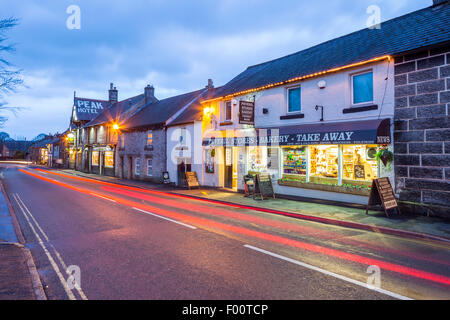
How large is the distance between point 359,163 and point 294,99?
15.4ft

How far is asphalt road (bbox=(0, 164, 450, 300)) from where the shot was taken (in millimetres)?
4367

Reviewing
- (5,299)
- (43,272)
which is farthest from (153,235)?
(5,299)

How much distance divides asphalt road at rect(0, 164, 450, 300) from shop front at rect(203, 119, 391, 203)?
3733 mm

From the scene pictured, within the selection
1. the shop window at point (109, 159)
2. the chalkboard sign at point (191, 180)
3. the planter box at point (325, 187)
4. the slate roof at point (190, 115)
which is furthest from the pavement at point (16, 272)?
the shop window at point (109, 159)

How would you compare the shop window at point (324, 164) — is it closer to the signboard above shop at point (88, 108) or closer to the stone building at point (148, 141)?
the stone building at point (148, 141)

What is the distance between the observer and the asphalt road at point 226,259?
4367mm

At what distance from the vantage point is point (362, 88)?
11.6 metres

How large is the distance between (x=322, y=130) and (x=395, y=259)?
23.0 ft

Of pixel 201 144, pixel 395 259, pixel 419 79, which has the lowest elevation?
pixel 395 259

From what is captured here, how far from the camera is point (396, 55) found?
1030cm

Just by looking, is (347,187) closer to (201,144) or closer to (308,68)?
(308,68)
